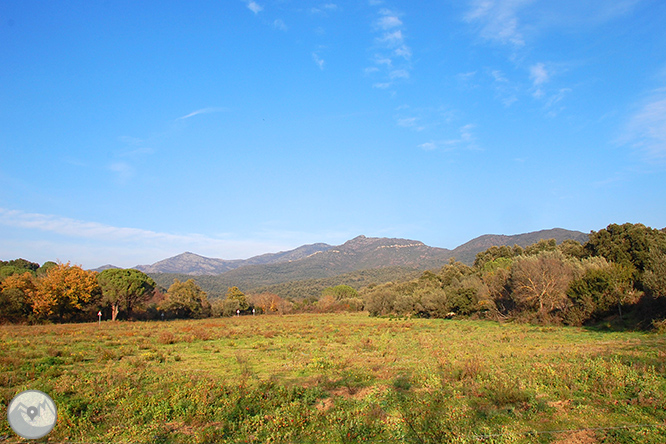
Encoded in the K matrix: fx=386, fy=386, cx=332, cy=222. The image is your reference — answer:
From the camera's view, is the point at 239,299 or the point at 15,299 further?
the point at 239,299

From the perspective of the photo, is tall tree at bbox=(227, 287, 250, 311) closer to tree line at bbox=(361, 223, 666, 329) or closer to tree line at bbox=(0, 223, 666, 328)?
tree line at bbox=(0, 223, 666, 328)

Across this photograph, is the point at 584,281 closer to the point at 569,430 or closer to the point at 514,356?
the point at 514,356

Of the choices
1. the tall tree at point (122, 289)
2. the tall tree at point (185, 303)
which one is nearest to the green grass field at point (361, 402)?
the tall tree at point (122, 289)

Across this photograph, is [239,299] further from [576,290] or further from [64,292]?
[576,290]

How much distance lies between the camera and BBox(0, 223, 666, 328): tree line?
93.6 ft

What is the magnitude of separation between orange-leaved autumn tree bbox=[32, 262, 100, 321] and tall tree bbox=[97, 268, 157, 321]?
93.2 inches

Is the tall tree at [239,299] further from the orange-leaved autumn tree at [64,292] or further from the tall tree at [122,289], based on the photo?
the orange-leaved autumn tree at [64,292]

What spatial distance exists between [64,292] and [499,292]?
5206cm

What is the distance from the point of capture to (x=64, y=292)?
4703 centimetres

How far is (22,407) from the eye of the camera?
5.27 meters

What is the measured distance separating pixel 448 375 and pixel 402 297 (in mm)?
52412

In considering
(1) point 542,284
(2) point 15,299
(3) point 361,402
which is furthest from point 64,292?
(1) point 542,284

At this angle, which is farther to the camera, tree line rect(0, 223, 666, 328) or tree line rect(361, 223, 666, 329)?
tree line rect(0, 223, 666, 328)

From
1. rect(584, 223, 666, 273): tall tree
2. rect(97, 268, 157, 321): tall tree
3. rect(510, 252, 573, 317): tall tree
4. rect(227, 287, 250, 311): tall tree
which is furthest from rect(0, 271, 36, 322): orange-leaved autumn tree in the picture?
rect(584, 223, 666, 273): tall tree
